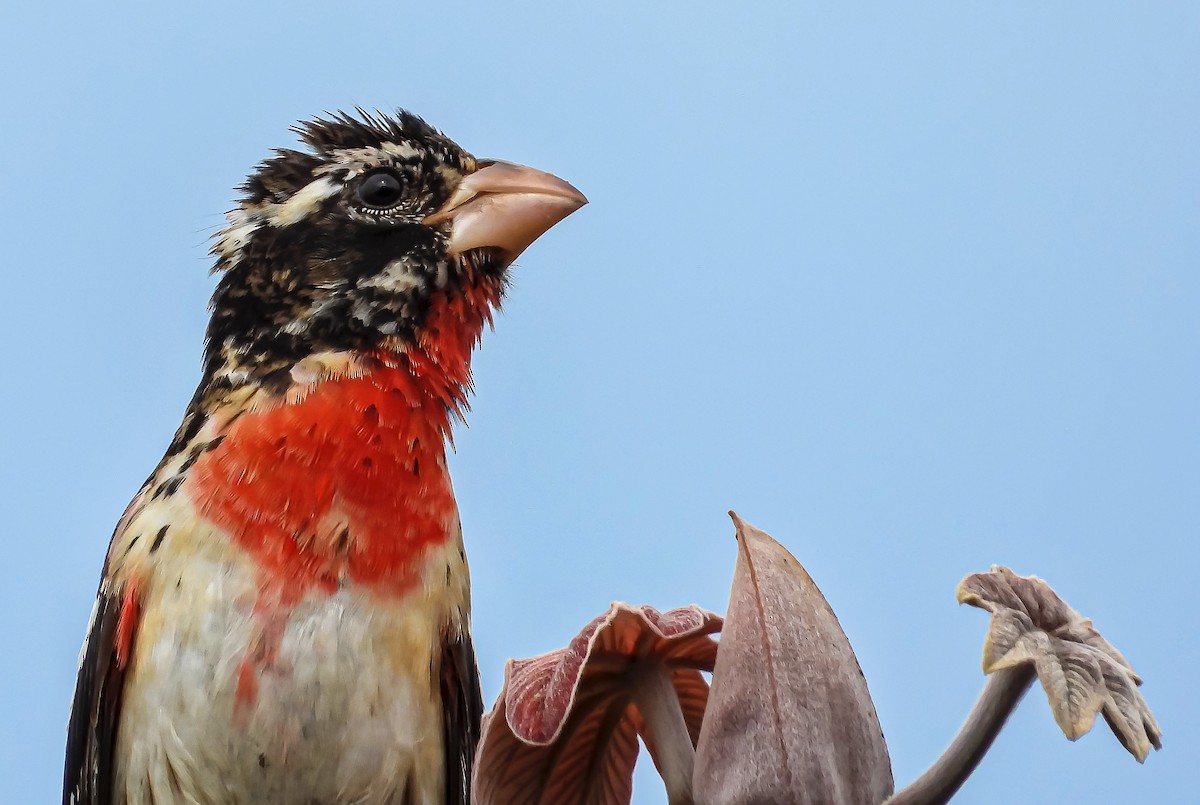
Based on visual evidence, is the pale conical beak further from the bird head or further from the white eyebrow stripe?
the white eyebrow stripe

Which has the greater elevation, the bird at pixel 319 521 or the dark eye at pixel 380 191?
the dark eye at pixel 380 191

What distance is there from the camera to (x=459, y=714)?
1668 mm

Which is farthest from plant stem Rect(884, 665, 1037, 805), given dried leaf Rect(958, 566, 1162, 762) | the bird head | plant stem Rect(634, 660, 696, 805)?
the bird head

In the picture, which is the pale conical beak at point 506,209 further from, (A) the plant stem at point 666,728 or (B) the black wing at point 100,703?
(A) the plant stem at point 666,728

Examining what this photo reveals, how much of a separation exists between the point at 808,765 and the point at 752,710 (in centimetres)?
5

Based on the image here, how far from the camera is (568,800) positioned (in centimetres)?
100

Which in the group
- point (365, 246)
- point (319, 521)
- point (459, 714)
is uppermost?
point (365, 246)

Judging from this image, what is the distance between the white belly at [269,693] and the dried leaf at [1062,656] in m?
0.92

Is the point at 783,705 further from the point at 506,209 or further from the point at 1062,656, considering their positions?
the point at 506,209

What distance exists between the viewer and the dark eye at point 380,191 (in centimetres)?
177

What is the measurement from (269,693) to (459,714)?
308 mm

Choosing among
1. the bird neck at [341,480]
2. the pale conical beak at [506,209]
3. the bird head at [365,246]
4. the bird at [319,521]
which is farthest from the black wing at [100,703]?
the pale conical beak at [506,209]

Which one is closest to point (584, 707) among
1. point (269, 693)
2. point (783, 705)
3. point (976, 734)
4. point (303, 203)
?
point (783, 705)

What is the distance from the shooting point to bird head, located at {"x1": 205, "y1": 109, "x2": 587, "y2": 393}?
1.69 meters
